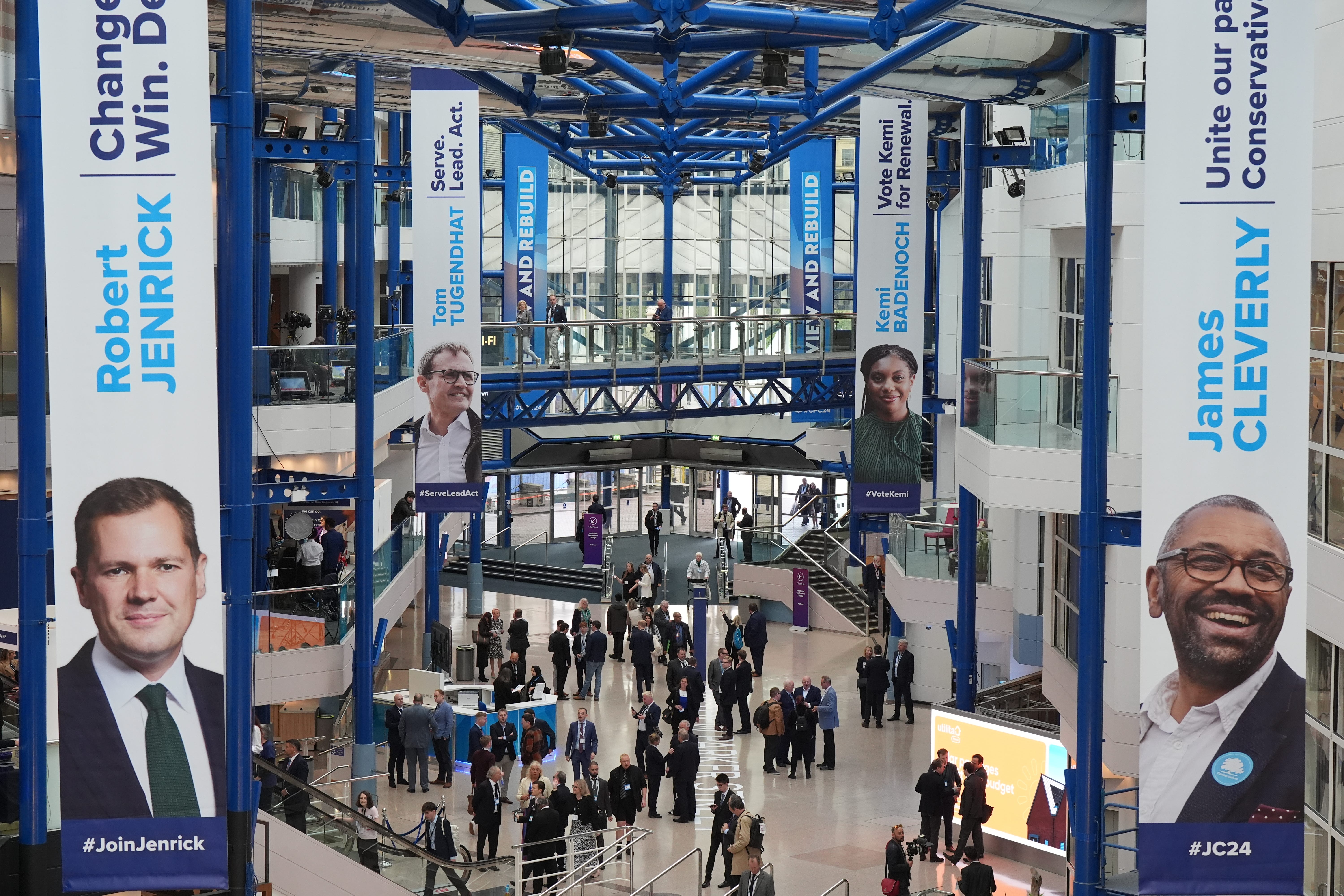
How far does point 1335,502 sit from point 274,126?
11877 millimetres

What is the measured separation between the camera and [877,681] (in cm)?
2367

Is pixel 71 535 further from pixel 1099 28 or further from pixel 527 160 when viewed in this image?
pixel 527 160

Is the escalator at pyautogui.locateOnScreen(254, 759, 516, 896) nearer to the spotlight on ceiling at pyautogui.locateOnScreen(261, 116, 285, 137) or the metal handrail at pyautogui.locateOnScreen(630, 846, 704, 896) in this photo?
the metal handrail at pyautogui.locateOnScreen(630, 846, 704, 896)

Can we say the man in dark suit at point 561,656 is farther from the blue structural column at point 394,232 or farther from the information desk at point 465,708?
the blue structural column at point 394,232

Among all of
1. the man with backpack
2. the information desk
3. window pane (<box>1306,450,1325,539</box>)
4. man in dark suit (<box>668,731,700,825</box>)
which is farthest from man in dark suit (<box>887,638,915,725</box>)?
window pane (<box>1306,450,1325,539</box>)

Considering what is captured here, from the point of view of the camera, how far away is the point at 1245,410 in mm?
8680

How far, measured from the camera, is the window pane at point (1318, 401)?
11195 mm

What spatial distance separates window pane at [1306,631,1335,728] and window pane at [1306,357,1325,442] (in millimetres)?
1439

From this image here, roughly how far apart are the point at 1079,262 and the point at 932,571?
17.8 feet

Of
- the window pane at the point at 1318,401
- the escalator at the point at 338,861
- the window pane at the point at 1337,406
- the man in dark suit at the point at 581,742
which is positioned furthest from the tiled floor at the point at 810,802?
the window pane at the point at 1337,406

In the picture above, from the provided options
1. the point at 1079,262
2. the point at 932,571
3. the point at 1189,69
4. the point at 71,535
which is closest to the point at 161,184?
the point at 71,535

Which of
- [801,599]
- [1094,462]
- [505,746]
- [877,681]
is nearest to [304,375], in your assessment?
[505,746]

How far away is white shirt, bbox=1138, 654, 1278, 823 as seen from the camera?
8.83m

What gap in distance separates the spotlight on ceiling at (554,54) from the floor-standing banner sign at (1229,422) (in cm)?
717
